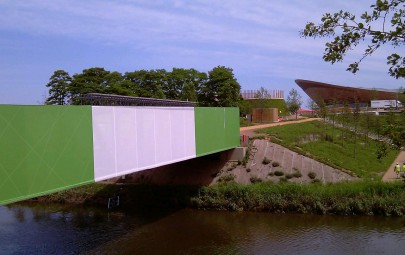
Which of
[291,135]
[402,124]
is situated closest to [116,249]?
[402,124]

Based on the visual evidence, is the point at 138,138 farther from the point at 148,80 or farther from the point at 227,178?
the point at 148,80

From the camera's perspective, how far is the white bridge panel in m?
17.2

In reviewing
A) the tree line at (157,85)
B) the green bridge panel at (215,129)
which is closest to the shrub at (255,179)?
the green bridge panel at (215,129)

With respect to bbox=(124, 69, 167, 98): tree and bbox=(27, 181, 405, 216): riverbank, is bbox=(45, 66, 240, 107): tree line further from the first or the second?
bbox=(27, 181, 405, 216): riverbank

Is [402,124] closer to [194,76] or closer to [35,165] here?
[35,165]

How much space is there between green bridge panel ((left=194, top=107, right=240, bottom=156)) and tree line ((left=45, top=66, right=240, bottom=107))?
28.5 metres

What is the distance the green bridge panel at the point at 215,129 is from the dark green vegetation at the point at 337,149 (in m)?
6.40

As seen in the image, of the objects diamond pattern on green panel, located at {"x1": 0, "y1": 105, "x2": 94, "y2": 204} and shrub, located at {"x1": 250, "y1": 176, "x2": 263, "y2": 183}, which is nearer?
diamond pattern on green panel, located at {"x1": 0, "y1": 105, "x2": 94, "y2": 204}

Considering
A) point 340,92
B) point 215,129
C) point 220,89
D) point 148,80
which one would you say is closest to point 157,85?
point 148,80

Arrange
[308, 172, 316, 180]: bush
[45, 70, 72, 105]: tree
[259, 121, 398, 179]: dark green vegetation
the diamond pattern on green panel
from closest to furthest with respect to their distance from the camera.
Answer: the diamond pattern on green panel → [308, 172, 316, 180]: bush → [259, 121, 398, 179]: dark green vegetation → [45, 70, 72, 105]: tree

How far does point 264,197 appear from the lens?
99.3 ft

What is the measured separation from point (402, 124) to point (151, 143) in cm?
1622

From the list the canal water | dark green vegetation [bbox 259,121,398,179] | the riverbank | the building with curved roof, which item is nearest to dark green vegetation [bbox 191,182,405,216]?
the riverbank

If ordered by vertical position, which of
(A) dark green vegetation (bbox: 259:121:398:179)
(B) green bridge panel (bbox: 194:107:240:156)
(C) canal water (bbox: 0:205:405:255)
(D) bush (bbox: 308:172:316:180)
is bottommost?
(C) canal water (bbox: 0:205:405:255)
